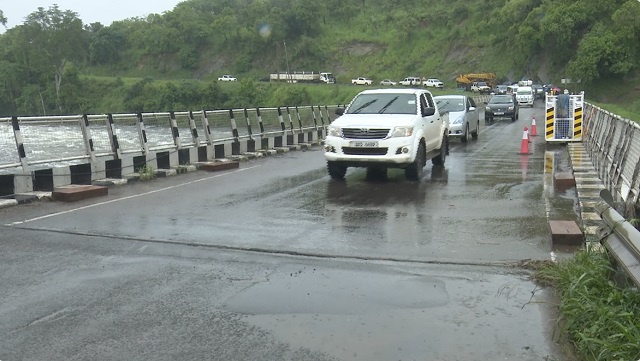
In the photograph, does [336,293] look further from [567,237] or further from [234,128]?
[234,128]

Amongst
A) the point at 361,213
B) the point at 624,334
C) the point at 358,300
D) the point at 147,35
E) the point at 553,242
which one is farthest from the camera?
the point at 147,35

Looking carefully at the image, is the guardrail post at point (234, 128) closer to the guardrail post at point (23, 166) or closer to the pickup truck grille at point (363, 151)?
the pickup truck grille at point (363, 151)

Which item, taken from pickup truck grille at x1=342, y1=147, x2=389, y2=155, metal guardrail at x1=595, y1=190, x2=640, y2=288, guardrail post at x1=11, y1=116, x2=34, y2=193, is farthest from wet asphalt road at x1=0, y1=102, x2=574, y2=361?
guardrail post at x1=11, y1=116, x2=34, y2=193

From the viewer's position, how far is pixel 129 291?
18.6 feet

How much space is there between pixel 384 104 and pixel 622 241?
9099 millimetres

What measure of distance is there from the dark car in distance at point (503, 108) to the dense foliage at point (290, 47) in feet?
102

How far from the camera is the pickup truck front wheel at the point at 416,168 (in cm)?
1243

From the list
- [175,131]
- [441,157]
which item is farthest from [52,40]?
[441,157]

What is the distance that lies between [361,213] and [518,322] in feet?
15.0

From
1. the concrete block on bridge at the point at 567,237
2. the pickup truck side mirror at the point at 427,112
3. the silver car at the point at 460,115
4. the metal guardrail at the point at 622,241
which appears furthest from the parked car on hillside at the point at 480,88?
the metal guardrail at the point at 622,241

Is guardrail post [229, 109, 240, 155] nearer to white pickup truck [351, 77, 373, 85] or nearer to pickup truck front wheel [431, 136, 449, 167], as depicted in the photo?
pickup truck front wheel [431, 136, 449, 167]

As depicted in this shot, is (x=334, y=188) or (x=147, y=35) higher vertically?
(x=147, y=35)

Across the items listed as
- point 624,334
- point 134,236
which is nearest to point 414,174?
point 134,236

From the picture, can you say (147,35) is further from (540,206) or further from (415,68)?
(540,206)
